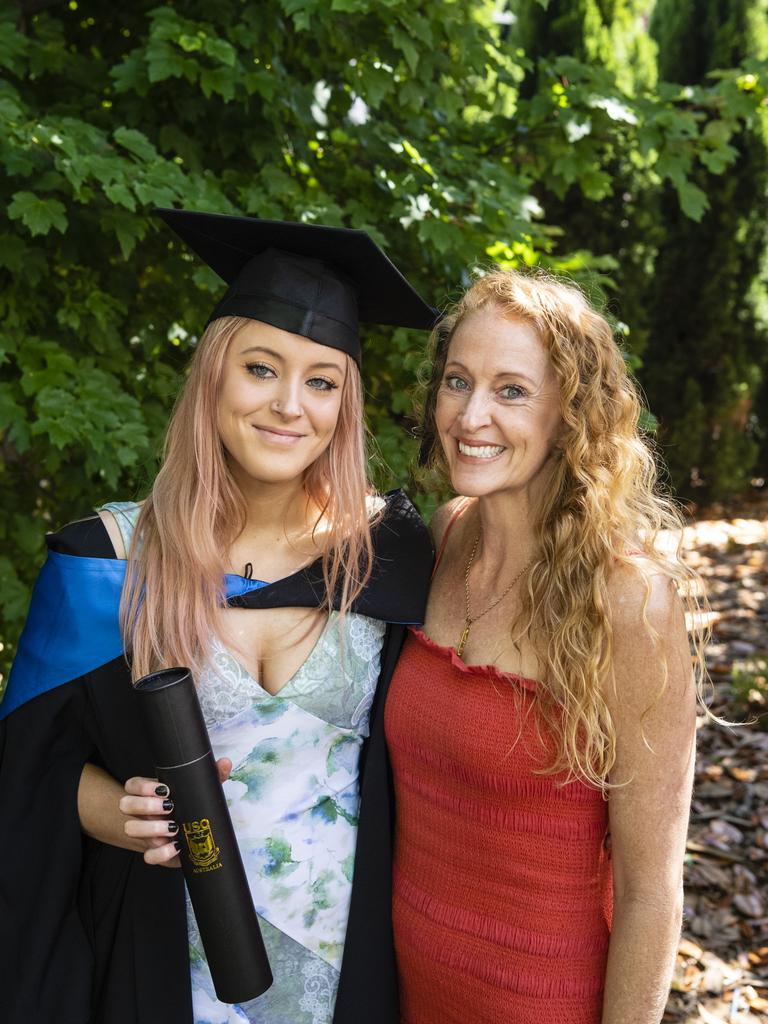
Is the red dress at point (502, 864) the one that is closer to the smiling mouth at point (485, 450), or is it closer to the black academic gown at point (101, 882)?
the black academic gown at point (101, 882)

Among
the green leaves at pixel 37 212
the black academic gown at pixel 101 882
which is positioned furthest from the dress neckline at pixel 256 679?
the green leaves at pixel 37 212

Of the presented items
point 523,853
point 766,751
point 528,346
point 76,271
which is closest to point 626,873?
point 523,853

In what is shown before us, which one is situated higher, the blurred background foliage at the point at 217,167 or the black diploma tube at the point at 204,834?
the blurred background foliage at the point at 217,167

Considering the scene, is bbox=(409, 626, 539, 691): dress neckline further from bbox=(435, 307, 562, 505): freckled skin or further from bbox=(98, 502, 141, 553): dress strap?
bbox=(98, 502, 141, 553): dress strap

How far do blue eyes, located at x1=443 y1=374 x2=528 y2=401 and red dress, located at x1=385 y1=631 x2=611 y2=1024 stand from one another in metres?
0.51

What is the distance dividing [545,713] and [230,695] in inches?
23.4

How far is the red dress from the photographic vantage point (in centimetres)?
186

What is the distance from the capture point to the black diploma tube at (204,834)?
154cm

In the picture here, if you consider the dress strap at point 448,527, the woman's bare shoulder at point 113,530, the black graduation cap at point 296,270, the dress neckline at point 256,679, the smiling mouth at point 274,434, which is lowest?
the dress neckline at point 256,679

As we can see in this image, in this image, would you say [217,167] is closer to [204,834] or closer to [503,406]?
[503,406]

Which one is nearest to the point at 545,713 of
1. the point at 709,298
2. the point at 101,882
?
the point at 101,882

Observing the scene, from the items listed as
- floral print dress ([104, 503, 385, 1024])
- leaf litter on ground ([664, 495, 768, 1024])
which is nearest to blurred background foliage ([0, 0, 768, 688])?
floral print dress ([104, 503, 385, 1024])

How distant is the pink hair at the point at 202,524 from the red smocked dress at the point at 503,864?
13.5 inches

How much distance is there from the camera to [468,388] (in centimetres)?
200
